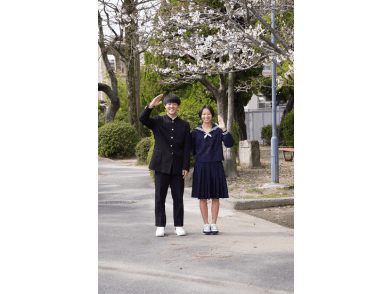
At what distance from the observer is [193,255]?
388 cm

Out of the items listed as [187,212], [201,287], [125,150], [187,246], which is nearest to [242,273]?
[201,287]

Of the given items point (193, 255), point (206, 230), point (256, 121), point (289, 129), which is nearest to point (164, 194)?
point (206, 230)

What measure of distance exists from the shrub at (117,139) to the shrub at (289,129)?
230 inches

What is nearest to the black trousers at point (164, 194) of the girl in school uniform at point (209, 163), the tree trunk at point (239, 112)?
the girl in school uniform at point (209, 163)

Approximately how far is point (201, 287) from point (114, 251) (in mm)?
1312

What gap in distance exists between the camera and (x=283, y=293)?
288cm

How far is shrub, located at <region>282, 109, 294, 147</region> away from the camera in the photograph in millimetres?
15773

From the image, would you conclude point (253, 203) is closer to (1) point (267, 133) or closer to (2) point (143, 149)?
(2) point (143, 149)

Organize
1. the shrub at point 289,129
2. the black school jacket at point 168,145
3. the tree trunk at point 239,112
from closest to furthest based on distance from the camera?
1. the black school jacket at point 168,145
2. the tree trunk at point 239,112
3. the shrub at point 289,129

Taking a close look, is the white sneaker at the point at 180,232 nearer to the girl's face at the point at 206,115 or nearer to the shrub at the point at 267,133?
the girl's face at the point at 206,115

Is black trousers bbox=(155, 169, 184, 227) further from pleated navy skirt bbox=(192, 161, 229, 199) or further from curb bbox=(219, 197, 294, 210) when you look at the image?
curb bbox=(219, 197, 294, 210)

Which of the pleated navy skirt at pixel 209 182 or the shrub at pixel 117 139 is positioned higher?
the shrub at pixel 117 139

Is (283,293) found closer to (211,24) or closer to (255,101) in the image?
(211,24)

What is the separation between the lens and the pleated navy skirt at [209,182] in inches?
186
